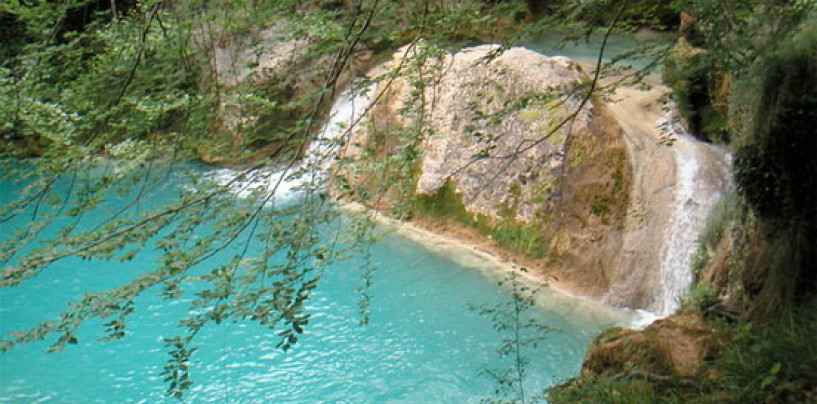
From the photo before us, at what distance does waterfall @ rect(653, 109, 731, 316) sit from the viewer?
22.4 ft

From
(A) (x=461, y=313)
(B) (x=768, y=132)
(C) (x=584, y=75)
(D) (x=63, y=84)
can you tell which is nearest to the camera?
(D) (x=63, y=84)

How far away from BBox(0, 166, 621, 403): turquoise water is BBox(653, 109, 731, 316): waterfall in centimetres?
64

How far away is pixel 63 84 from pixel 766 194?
3824 mm

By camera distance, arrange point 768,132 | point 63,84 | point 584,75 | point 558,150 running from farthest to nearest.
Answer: point 584,75 < point 558,150 < point 768,132 < point 63,84

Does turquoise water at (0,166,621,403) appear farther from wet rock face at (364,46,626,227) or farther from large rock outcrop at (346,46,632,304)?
wet rock face at (364,46,626,227)

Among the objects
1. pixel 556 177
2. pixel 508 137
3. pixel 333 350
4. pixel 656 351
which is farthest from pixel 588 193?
pixel 656 351

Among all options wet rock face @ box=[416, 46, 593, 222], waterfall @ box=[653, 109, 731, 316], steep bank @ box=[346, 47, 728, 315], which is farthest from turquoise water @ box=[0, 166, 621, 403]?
wet rock face @ box=[416, 46, 593, 222]

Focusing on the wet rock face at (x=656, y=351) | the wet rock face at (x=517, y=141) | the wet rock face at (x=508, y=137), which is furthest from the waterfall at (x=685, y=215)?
the wet rock face at (x=656, y=351)

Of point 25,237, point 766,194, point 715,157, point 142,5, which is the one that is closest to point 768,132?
point 766,194

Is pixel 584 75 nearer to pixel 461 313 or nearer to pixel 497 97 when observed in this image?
pixel 497 97

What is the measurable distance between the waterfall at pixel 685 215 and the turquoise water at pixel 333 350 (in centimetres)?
64

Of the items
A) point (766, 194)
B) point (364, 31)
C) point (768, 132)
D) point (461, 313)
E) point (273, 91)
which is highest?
point (364, 31)

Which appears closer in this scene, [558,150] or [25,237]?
[25,237]

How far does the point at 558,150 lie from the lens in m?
7.66
